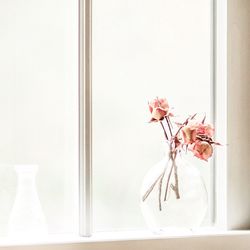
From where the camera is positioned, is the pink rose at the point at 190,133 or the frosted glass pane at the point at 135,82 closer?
the pink rose at the point at 190,133

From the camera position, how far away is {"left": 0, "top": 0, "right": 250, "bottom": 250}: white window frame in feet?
4.42

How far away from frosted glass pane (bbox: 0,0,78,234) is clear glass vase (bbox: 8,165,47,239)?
0.03 m

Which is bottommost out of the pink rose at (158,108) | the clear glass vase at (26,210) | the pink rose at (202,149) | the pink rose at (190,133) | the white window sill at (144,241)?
the white window sill at (144,241)

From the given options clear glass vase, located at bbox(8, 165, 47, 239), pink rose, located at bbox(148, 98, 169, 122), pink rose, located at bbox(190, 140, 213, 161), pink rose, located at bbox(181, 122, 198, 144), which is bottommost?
clear glass vase, located at bbox(8, 165, 47, 239)

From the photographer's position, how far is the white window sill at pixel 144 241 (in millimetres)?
1306

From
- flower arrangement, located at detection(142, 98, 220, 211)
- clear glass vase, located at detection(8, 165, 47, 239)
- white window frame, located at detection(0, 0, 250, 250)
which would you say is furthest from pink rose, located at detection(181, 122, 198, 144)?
clear glass vase, located at detection(8, 165, 47, 239)

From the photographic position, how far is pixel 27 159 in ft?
4.61

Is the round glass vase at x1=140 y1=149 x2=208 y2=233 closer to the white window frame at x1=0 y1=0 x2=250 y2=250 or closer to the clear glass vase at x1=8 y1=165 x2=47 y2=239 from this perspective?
the white window frame at x1=0 y1=0 x2=250 y2=250

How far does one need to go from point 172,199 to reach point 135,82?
14.1 inches

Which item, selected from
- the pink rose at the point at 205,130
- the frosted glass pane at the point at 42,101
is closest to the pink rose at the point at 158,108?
the pink rose at the point at 205,130

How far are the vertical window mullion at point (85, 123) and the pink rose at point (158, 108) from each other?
6.6 inches

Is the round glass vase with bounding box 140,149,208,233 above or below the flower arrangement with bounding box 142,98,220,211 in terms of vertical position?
below

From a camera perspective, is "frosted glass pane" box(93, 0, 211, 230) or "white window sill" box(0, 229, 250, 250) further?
"frosted glass pane" box(93, 0, 211, 230)

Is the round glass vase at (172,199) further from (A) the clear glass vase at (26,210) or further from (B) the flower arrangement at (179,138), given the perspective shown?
(A) the clear glass vase at (26,210)
